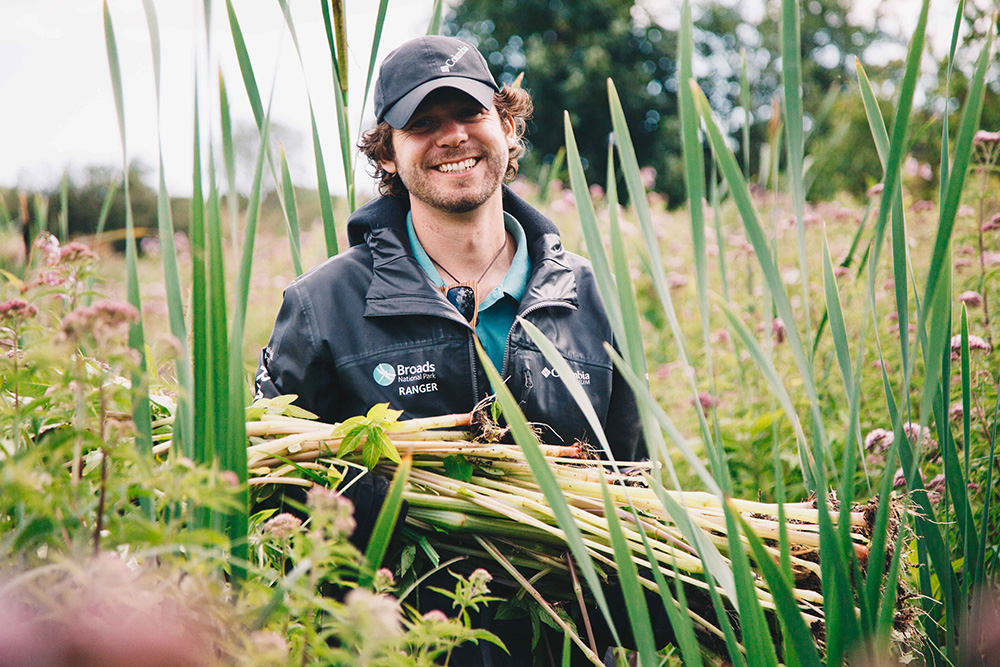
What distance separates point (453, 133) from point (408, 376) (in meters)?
0.73

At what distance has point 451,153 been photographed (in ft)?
6.30

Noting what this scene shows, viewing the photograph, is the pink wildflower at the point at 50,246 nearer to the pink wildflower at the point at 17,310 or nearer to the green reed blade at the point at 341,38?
the pink wildflower at the point at 17,310

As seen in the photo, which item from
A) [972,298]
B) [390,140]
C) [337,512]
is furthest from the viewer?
[390,140]

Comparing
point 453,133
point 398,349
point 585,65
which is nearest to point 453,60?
point 453,133

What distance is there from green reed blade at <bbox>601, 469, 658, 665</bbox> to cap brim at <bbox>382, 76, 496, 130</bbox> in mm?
1446

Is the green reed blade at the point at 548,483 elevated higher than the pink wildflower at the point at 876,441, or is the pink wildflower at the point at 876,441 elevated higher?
the green reed blade at the point at 548,483

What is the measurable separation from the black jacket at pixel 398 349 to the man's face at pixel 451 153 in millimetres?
180

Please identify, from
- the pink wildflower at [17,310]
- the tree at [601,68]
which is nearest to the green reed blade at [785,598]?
the pink wildflower at [17,310]

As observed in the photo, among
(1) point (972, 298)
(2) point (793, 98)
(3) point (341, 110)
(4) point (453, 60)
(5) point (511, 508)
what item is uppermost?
(4) point (453, 60)

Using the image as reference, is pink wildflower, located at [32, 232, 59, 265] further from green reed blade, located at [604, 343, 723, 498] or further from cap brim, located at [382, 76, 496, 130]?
cap brim, located at [382, 76, 496, 130]

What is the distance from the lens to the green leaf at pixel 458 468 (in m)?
1.12

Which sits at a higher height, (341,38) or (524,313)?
(341,38)

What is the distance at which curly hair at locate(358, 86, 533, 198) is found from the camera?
2.18m

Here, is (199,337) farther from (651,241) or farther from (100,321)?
(651,241)
